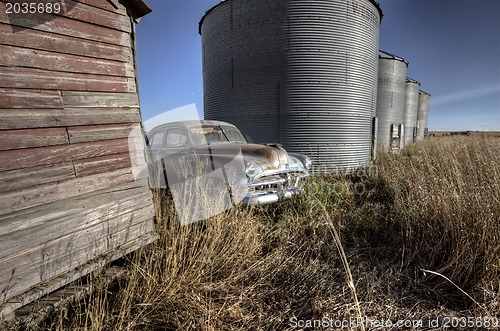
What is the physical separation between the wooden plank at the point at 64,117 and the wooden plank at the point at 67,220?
29.2 inches

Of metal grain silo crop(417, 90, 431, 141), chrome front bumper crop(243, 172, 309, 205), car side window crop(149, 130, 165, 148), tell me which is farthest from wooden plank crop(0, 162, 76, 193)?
metal grain silo crop(417, 90, 431, 141)

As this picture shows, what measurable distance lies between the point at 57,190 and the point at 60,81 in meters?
1.03

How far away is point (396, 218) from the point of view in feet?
12.3

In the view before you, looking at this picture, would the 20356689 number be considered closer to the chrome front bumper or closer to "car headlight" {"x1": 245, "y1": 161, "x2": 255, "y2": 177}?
"car headlight" {"x1": 245, "y1": 161, "x2": 255, "y2": 177}

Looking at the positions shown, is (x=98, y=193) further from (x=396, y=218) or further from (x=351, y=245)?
(x=396, y=218)

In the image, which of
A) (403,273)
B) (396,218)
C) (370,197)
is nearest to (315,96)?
(370,197)

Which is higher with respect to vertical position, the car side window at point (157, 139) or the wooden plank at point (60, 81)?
the wooden plank at point (60, 81)

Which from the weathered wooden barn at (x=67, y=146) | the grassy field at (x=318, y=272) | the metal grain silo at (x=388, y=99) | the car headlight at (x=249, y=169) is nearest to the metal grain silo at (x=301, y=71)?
the car headlight at (x=249, y=169)

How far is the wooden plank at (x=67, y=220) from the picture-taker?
6.51 feet

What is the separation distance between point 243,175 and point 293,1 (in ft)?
18.9

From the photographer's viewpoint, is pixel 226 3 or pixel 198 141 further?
pixel 226 3

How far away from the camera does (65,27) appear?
2.39 metres

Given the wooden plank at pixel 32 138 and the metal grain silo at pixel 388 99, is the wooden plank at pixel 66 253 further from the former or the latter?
the metal grain silo at pixel 388 99

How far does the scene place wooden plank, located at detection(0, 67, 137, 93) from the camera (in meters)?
2.06
